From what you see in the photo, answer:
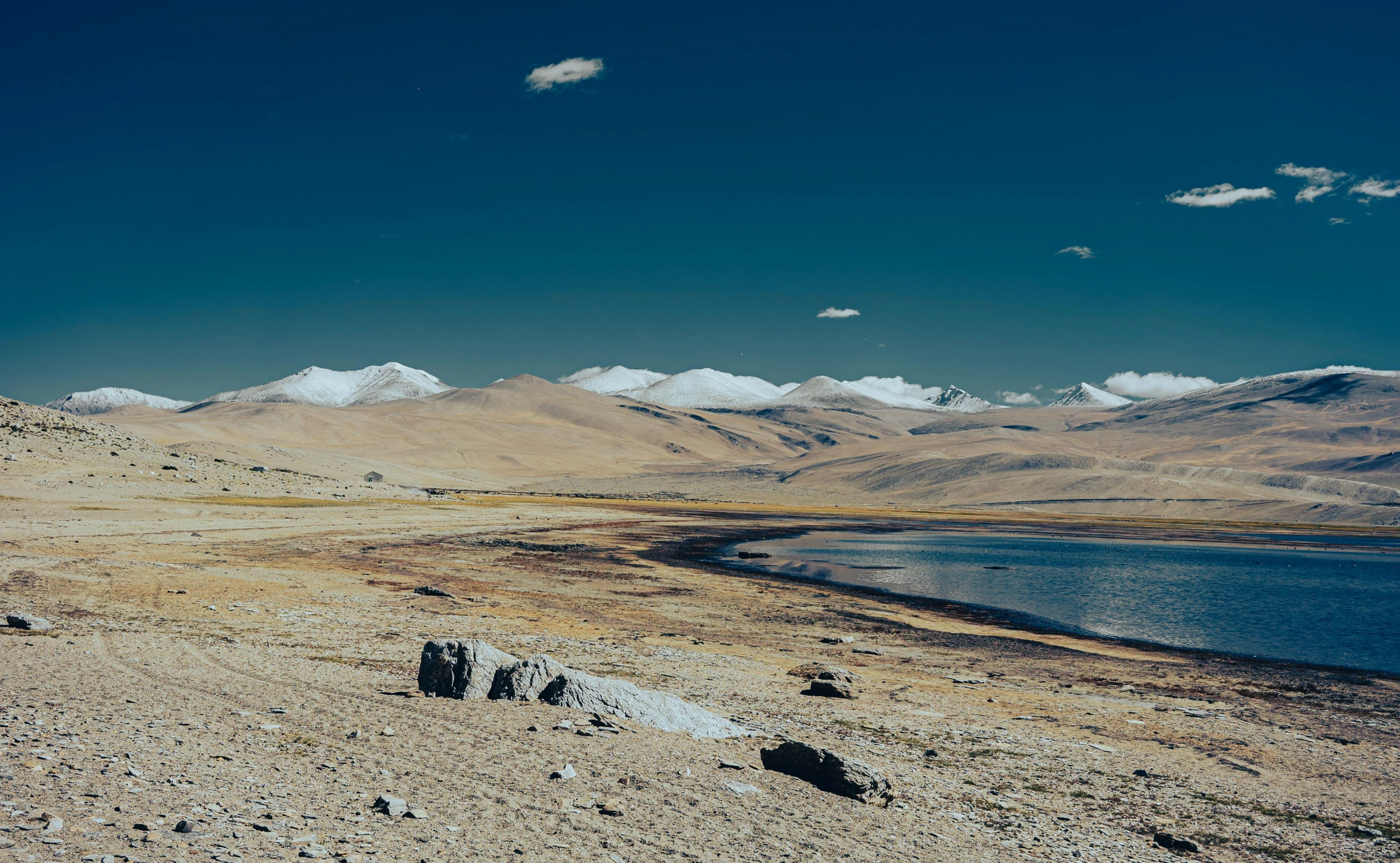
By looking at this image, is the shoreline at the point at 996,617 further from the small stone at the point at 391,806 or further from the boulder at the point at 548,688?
the small stone at the point at 391,806

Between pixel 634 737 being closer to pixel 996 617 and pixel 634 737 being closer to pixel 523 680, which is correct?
pixel 523 680

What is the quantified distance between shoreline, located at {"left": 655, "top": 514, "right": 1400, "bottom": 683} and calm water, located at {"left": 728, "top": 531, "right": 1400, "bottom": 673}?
67 centimetres

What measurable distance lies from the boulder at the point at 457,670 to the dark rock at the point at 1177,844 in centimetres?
1116

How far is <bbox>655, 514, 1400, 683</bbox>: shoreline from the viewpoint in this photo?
2867 cm

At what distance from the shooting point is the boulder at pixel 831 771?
12.2m

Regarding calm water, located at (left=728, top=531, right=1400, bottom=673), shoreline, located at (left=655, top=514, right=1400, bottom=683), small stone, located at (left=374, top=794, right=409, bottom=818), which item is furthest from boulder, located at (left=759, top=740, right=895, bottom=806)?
calm water, located at (left=728, top=531, right=1400, bottom=673)

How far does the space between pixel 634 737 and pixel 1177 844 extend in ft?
27.0

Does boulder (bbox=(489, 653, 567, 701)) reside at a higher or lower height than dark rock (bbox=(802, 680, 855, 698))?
higher

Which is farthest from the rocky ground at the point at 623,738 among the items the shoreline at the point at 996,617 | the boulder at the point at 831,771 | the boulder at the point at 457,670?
the shoreline at the point at 996,617

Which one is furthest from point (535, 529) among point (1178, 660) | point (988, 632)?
point (1178, 660)

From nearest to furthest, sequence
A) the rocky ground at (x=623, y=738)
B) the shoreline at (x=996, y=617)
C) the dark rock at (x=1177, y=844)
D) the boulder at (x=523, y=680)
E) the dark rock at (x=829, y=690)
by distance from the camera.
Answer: the rocky ground at (x=623, y=738), the dark rock at (x=1177, y=844), the boulder at (x=523, y=680), the dark rock at (x=829, y=690), the shoreline at (x=996, y=617)

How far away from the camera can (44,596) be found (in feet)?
81.3

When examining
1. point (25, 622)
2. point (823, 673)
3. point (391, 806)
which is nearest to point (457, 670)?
point (391, 806)

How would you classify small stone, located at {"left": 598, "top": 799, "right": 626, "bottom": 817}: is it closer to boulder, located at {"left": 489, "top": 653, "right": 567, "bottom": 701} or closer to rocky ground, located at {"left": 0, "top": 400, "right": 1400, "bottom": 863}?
rocky ground, located at {"left": 0, "top": 400, "right": 1400, "bottom": 863}
